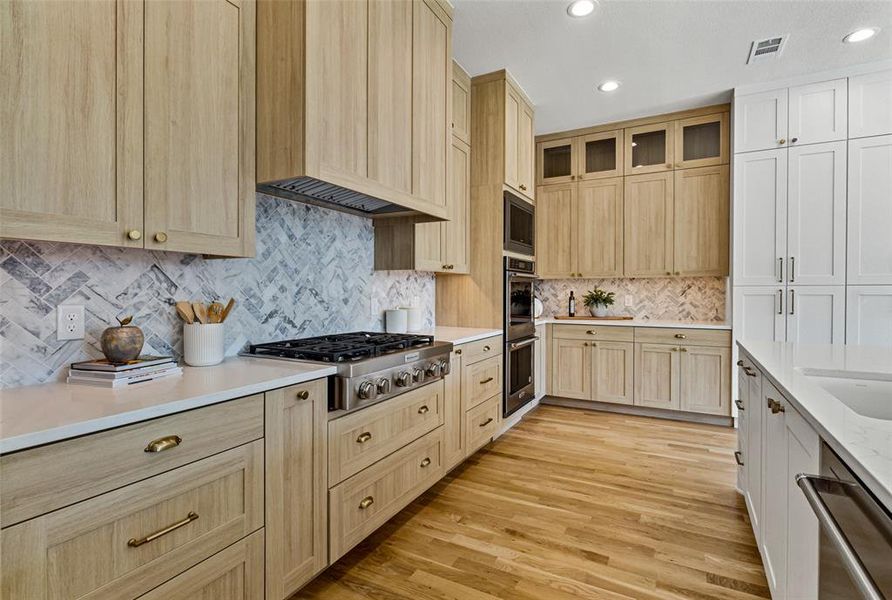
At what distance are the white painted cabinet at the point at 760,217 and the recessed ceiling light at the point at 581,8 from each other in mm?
2069

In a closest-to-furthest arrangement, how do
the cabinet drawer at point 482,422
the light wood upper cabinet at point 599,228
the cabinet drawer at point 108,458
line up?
the cabinet drawer at point 108,458, the cabinet drawer at point 482,422, the light wood upper cabinet at point 599,228

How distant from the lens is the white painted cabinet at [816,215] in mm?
3420

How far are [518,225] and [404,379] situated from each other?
6.90ft

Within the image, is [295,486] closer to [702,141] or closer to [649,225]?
[649,225]

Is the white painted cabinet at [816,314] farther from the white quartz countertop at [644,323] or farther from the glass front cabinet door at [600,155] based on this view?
the glass front cabinet door at [600,155]

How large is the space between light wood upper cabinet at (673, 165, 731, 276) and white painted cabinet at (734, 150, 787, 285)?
0.69 ft

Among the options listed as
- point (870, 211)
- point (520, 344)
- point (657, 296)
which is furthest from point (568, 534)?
point (870, 211)

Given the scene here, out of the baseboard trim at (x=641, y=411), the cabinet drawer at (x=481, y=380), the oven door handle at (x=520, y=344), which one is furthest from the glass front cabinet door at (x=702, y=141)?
the cabinet drawer at (x=481, y=380)

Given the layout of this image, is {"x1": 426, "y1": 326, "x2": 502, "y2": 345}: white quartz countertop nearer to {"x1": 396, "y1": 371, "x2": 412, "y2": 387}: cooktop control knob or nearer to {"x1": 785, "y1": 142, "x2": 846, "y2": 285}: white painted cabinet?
{"x1": 396, "y1": 371, "x2": 412, "y2": 387}: cooktop control knob

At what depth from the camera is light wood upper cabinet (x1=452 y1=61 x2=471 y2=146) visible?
10.7 ft

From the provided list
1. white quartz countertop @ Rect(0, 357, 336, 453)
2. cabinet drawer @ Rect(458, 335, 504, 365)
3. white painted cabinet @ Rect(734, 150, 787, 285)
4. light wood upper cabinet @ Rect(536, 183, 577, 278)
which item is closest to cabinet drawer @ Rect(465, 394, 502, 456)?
cabinet drawer @ Rect(458, 335, 504, 365)

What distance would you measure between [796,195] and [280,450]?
4.24 metres

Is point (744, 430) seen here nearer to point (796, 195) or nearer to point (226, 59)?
point (796, 195)

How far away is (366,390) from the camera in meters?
1.78
